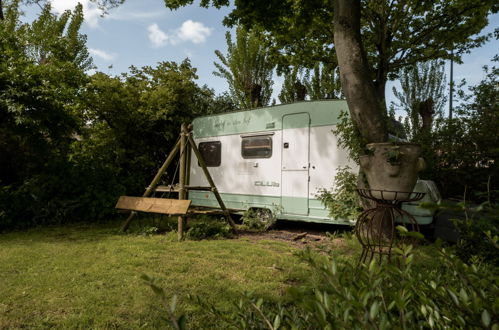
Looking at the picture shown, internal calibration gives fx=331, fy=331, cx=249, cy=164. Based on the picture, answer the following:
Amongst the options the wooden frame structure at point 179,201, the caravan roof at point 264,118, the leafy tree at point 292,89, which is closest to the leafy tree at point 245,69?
the leafy tree at point 292,89

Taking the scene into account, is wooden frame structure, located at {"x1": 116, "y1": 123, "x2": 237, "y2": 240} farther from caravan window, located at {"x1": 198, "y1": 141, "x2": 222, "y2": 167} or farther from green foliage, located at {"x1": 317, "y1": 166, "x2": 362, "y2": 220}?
green foliage, located at {"x1": 317, "y1": 166, "x2": 362, "y2": 220}

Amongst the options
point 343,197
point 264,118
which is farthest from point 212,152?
point 343,197

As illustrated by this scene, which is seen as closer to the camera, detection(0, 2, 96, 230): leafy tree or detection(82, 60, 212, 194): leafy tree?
detection(0, 2, 96, 230): leafy tree

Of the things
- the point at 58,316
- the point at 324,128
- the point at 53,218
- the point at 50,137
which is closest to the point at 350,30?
the point at 324,128

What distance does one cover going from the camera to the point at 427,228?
654 cm

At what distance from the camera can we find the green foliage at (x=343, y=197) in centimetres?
598

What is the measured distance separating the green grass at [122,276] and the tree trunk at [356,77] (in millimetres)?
2352

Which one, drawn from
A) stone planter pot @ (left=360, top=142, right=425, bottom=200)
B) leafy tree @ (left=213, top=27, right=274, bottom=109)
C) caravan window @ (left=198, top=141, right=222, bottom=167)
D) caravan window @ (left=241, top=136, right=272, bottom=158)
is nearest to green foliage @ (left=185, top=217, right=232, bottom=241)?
caravan window @ (left=241, top=136, right=272, bottom=158)

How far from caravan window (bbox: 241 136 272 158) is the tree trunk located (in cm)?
272

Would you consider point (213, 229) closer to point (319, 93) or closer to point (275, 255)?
point (275, 255)

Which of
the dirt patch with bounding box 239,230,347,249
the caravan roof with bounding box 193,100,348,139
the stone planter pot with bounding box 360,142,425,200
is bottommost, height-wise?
the dirt patch with bounding box 239,230,347,249

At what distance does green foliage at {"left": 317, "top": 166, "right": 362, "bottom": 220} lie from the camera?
5.98 metres

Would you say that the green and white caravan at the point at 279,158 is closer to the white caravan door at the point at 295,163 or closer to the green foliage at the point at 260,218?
the white caravan door at the point at 295,163

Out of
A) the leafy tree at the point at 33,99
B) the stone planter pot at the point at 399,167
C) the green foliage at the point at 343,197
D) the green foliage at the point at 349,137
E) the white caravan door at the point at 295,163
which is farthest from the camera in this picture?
the white caravan door at the point at 295,163
